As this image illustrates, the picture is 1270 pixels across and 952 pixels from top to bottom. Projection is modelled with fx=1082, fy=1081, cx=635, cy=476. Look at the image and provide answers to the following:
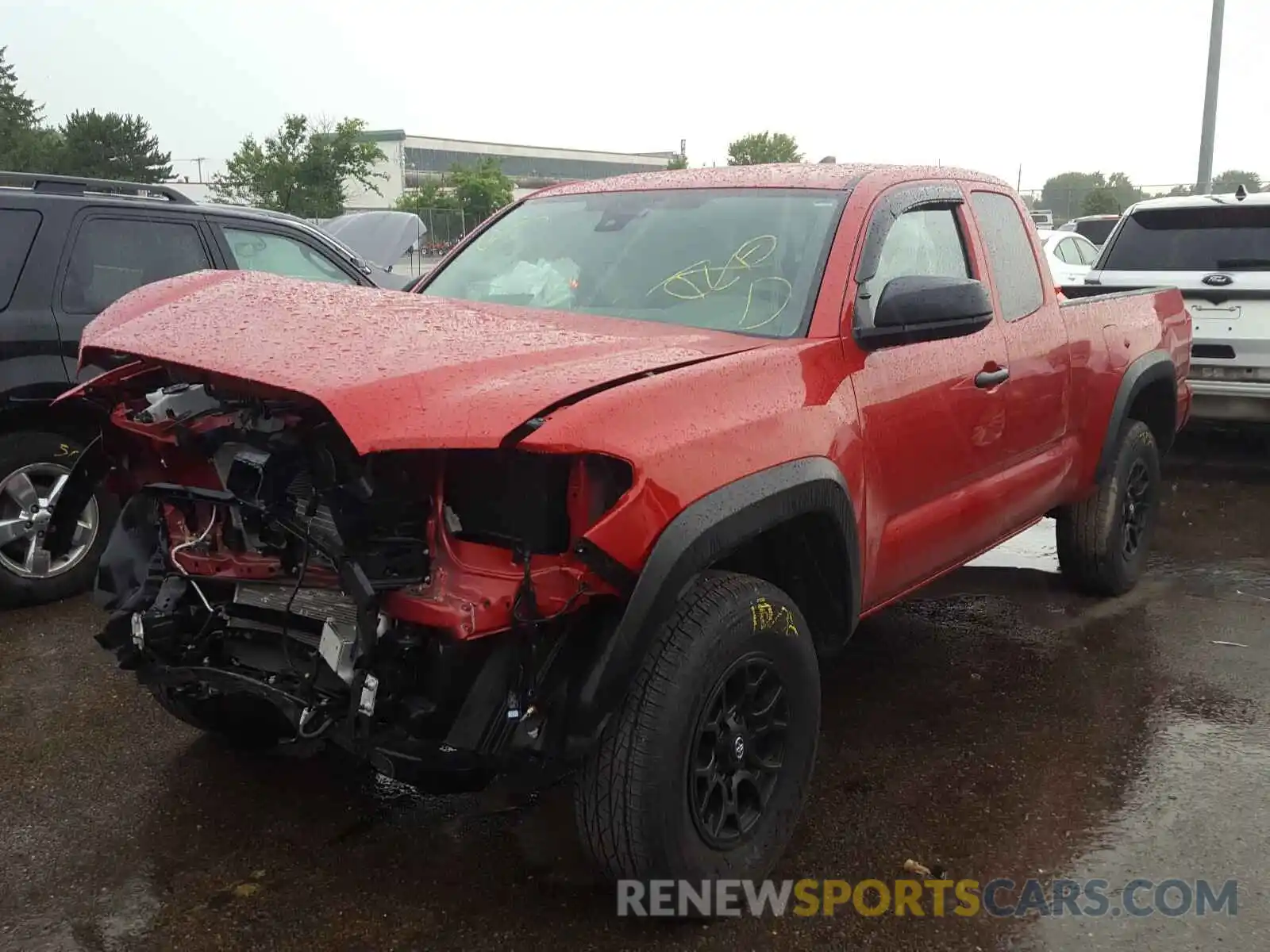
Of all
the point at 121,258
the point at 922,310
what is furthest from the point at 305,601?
the point at 121,258

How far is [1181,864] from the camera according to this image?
3002mm

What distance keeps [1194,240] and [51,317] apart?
7291 millimetres

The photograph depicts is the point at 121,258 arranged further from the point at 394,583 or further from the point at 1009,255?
the point at 1009,255

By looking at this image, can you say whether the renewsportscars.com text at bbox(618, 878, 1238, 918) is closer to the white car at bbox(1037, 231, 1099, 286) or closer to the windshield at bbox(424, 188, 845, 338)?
the windshield at bbox(424, 188, 845, 338)

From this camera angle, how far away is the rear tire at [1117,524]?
500 cm

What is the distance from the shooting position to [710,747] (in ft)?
8.71

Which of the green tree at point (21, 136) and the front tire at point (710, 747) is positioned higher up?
the green tree at point (21, 136)

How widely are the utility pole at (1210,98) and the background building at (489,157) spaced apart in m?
46.1

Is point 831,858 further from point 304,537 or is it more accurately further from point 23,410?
point 23,410

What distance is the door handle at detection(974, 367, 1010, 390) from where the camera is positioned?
12.1 feet

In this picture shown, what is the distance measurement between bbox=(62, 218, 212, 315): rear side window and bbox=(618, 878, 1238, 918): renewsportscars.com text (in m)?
3.89

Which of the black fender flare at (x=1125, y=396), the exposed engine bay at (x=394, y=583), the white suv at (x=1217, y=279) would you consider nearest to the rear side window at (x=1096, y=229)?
the white suv at (x=1217, y=279)

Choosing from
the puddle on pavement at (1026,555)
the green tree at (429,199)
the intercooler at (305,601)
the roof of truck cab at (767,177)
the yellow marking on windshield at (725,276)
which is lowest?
the puddle on pavement at (1026,555)

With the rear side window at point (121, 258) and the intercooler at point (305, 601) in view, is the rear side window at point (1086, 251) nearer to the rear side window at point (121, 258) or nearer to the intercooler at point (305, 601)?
the rear side window at point (121, 258)
